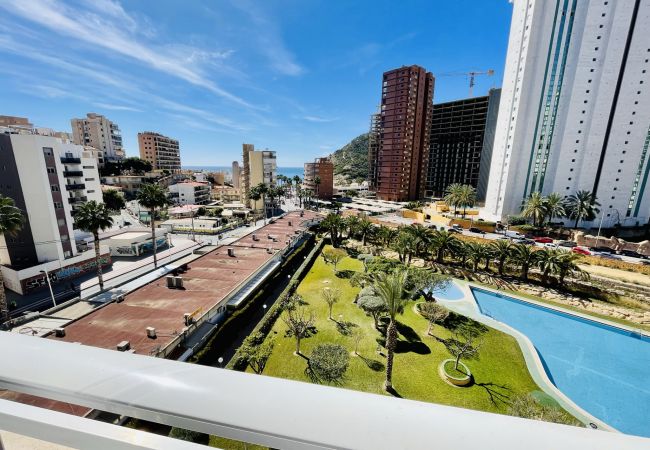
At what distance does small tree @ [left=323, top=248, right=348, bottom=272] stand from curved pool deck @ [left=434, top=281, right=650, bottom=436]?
1456 centimetres

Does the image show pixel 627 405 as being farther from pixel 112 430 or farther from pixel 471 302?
pixel 112 430

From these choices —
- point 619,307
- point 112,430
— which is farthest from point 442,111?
point 112,430

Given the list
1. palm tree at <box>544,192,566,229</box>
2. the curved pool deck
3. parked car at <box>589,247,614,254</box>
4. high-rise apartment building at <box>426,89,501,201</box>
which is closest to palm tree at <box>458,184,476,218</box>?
palm tree at <box>544,192,566,229</box>

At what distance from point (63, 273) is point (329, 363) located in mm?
35185

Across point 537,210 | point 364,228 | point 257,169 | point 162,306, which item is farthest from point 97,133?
point 537,210

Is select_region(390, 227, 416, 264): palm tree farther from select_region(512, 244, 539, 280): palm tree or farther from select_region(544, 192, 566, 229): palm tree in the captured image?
select_region(544, 192, 566, 229): palm tree

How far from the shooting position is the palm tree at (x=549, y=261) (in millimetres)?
33344

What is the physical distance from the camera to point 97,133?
100938mm

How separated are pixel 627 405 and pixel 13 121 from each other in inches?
4559

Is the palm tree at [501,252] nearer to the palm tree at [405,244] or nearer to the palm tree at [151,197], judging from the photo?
the palm tree at [405,244]

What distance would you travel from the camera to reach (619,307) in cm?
3105

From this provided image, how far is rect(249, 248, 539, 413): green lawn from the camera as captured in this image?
1867cm

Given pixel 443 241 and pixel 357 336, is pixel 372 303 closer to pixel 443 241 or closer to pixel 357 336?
pixel 357 336

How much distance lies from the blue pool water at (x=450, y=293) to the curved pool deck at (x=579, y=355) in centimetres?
12
